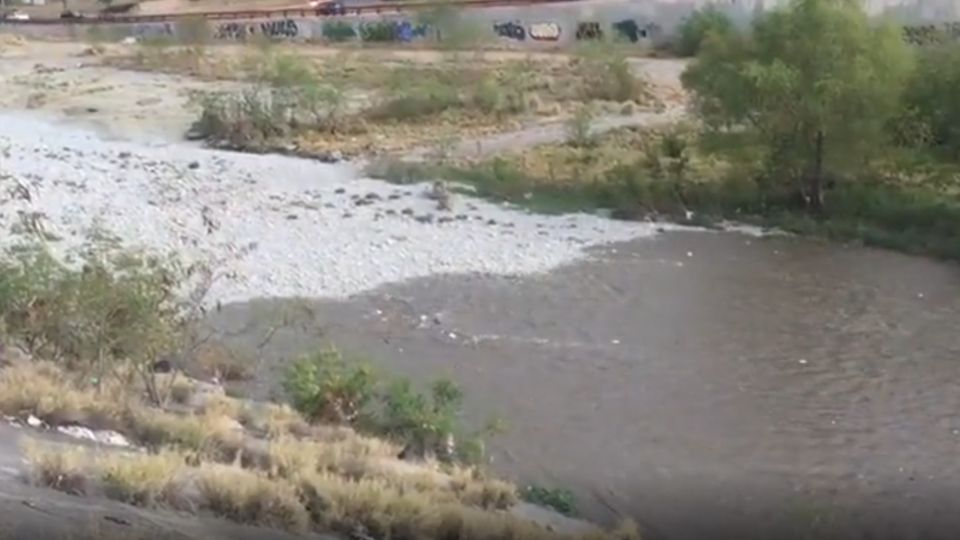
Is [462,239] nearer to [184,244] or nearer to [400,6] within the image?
[184,244]

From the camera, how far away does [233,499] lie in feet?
35.9

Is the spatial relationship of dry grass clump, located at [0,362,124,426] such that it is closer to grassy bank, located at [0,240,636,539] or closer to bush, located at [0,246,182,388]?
grassy bank, located at [0,240,636,539]

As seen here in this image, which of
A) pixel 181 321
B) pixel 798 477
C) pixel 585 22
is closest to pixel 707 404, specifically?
pixel 798 477

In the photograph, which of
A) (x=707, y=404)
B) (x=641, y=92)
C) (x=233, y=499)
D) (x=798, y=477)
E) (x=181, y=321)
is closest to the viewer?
(x=233, y=499)

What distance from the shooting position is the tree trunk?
3209 cm

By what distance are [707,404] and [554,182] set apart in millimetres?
16299

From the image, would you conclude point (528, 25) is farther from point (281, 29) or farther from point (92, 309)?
point (92, 309)

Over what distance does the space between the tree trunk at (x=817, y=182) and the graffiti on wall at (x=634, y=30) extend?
33132mm

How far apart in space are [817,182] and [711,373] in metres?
13.3

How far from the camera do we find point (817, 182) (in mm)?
32438

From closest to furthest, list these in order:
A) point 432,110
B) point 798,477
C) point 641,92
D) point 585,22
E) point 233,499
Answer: point 233,499 < point 798,477 < point 432,110 < point 641,92 < point 585,22

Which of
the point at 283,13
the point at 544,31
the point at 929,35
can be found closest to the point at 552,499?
the point at 929,35

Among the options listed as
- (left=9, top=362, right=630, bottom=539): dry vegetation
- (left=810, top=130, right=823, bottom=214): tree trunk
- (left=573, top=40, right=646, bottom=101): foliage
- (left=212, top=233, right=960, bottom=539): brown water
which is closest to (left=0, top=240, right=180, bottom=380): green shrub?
(left=9, top=362, right=630, bottom=539): dry vegetation

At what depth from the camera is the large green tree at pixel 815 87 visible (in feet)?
102
